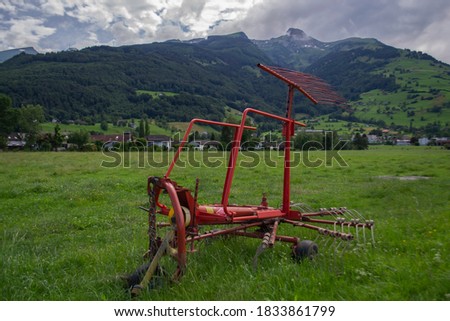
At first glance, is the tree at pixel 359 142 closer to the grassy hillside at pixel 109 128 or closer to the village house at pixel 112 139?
A: the village house at pixel 112 139

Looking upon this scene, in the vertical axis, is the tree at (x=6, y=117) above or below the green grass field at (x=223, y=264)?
above

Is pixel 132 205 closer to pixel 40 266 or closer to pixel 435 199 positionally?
pixel 40 266

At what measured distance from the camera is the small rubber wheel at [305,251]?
20.0 feet

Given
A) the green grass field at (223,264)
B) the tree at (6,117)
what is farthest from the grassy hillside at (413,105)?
the green grass field at (223,264)

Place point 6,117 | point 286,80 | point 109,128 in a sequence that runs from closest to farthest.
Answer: point 286,80, point 6,117, point 109,128

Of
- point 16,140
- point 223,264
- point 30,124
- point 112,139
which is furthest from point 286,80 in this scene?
point 112,139

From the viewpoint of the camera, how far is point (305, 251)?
613cm

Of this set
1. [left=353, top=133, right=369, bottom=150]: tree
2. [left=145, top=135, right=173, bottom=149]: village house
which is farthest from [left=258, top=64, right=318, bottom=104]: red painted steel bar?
[left=353, top=133, right=369, bottom=150]: tree

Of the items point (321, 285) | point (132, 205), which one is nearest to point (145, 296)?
point (321, 285)

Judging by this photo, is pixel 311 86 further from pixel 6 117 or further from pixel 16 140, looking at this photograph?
pixel 16 140

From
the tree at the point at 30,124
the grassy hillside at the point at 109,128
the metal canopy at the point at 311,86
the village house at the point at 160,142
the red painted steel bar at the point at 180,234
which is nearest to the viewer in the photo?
the red painted steel bar at the point at 180,234

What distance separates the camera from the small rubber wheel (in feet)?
20.0

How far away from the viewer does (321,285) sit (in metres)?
4.91

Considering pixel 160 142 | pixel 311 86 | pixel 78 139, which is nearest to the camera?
pixel 311 86
